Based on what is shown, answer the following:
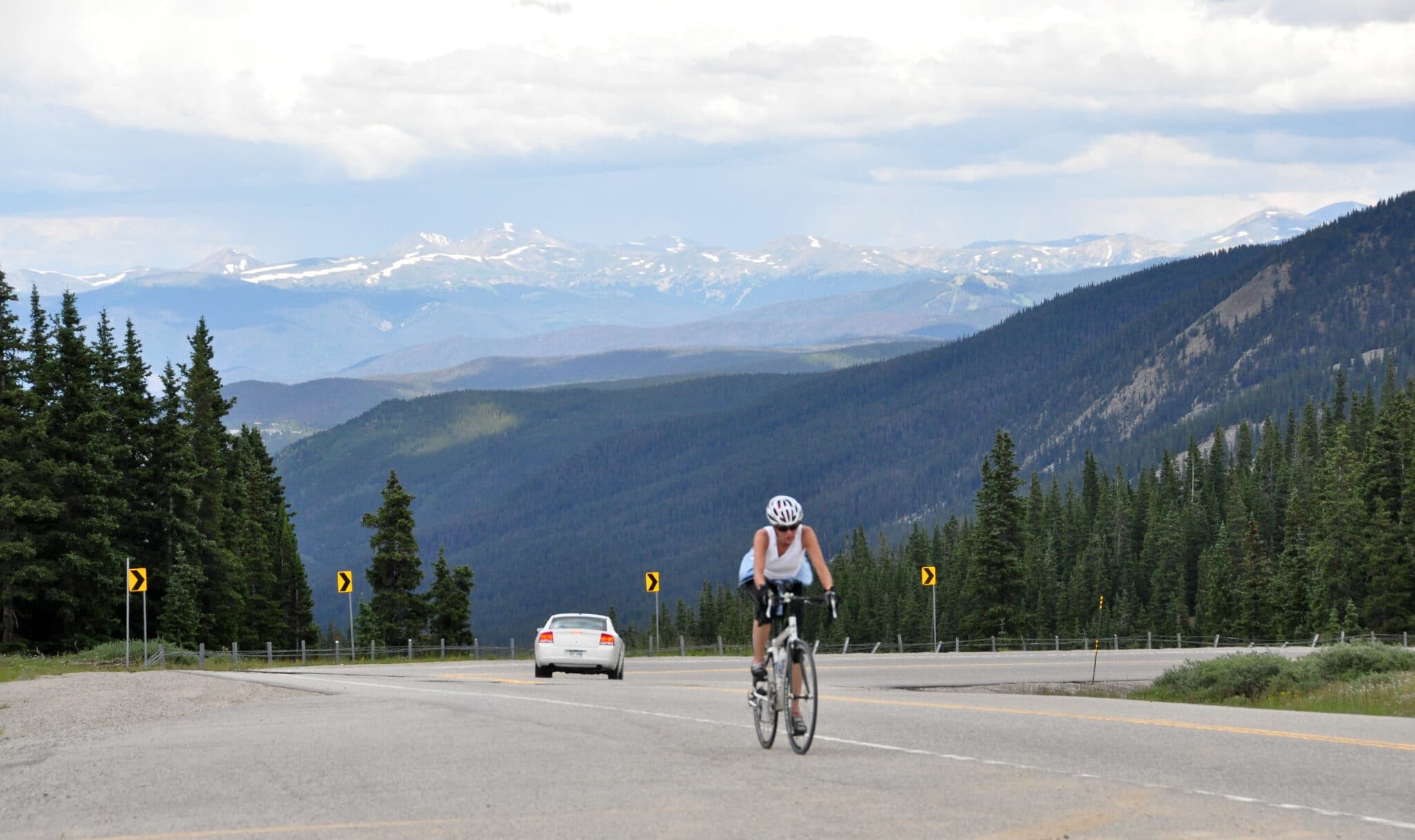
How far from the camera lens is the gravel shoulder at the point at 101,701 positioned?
1952 centimetres

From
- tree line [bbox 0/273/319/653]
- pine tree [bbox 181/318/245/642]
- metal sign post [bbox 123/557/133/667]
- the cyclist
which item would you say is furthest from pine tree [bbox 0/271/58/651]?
the cyclist

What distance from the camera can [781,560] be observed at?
13.4 metres

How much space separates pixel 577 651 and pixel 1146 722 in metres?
19.2

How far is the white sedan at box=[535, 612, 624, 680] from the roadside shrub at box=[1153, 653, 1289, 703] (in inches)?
488

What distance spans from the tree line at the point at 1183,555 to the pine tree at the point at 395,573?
29827mm

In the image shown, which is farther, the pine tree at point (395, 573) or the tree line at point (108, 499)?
the pine tree at point (395, 573)

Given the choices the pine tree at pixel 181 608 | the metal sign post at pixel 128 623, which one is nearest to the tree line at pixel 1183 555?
the metal sign post at pixel 128 623

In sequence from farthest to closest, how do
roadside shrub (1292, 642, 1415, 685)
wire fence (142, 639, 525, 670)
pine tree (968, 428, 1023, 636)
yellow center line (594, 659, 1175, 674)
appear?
pine tree (968, 428, 1023, 636) < wire fence (142, 639, 525, 670) < yellow center line (594, 659, 1175, 674) < roadside shrub (1292, 642, 1415, 685)

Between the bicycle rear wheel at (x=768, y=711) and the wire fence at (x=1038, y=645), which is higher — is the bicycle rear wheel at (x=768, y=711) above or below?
above

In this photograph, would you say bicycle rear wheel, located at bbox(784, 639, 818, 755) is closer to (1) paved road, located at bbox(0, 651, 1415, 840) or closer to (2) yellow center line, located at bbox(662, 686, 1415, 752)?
(1) paved road, located at bbox(0, 651, 1415, 840)

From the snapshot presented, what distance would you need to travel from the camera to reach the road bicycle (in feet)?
43.9

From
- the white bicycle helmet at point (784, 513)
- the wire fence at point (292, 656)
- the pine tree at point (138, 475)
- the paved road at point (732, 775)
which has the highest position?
the pine tree at point (138, 475)

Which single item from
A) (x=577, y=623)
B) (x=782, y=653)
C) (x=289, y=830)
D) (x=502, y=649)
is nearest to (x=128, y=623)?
(x=577, y=623)

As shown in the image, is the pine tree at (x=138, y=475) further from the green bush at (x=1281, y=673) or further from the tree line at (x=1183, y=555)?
the green bush at (x=1281, y=673)
